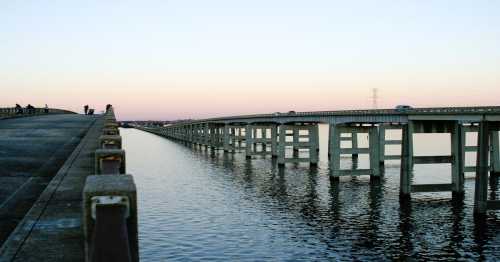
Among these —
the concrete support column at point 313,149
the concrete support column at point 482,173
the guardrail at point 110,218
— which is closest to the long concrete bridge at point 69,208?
the guardrail at point 110,218

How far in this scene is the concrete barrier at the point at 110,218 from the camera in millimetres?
4801

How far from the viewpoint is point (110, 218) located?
515 centimetres

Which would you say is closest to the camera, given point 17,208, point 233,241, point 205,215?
point 17,208

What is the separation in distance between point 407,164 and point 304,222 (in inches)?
518

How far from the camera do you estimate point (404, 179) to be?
137ft

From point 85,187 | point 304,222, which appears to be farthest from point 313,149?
point 85,187

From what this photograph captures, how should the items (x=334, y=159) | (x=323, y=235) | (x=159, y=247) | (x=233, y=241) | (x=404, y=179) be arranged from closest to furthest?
(x=159, y=247)
(x=233, y=241)
(x=323, y=235)
(x=404, y=179)
(x=334, y=159)

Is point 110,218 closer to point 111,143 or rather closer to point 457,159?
point 111,143

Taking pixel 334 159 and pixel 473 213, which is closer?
pixel 473 213

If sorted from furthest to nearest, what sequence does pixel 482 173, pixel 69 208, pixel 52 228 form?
pixel 482 173
pixel 69 208
pixel 52 228

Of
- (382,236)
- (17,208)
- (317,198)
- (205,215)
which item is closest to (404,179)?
(317,198)

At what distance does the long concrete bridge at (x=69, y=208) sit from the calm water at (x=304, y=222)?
9.06m

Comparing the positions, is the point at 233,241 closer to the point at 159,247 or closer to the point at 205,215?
the point at 159,247

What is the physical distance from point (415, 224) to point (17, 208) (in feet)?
86.2
